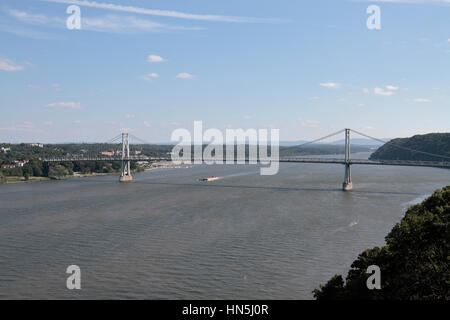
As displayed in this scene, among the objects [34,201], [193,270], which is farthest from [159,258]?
[34,201]

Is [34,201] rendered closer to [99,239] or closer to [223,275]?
[99,239]
